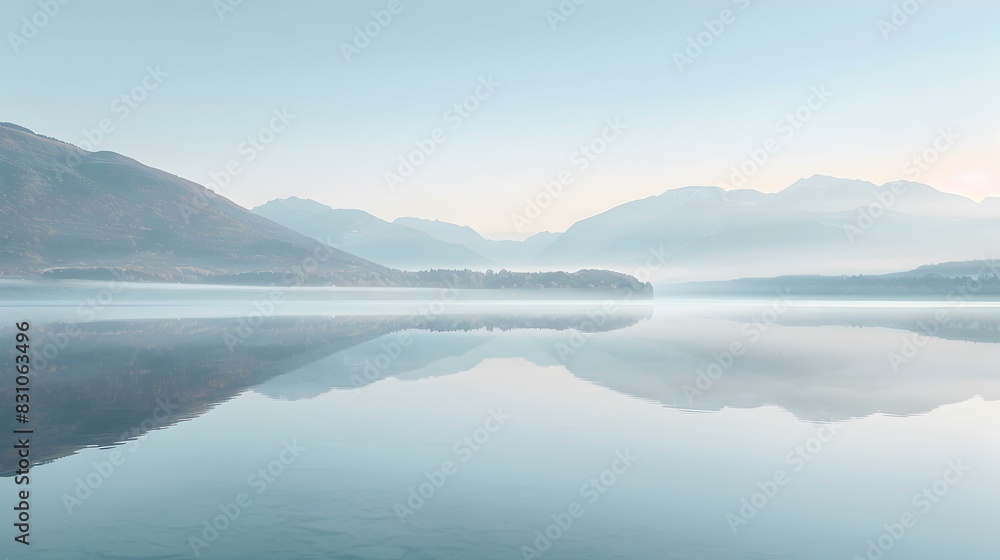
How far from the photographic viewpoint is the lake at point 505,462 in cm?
1365

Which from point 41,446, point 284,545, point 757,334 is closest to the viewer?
point 284,545

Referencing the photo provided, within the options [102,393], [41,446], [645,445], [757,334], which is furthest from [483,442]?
[757,334]

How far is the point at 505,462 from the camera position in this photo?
1980 centimetres

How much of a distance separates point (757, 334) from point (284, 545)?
6509 cm

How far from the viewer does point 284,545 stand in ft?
42.5

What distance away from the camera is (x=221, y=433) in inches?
886

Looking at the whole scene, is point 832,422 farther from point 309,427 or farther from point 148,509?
point 148,509

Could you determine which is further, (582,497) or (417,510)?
(582,497)

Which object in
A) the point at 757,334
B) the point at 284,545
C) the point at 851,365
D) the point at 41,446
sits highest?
the point at 757,334

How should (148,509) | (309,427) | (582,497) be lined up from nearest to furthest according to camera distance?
(148,509) < (582,497) < (309,427)

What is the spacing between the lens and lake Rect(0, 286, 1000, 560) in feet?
44.8

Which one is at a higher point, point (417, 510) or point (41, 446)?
point (41, 446)

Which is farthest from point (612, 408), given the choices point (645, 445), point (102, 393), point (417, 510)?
point (102, 393)

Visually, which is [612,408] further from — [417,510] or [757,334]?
[757,334]
